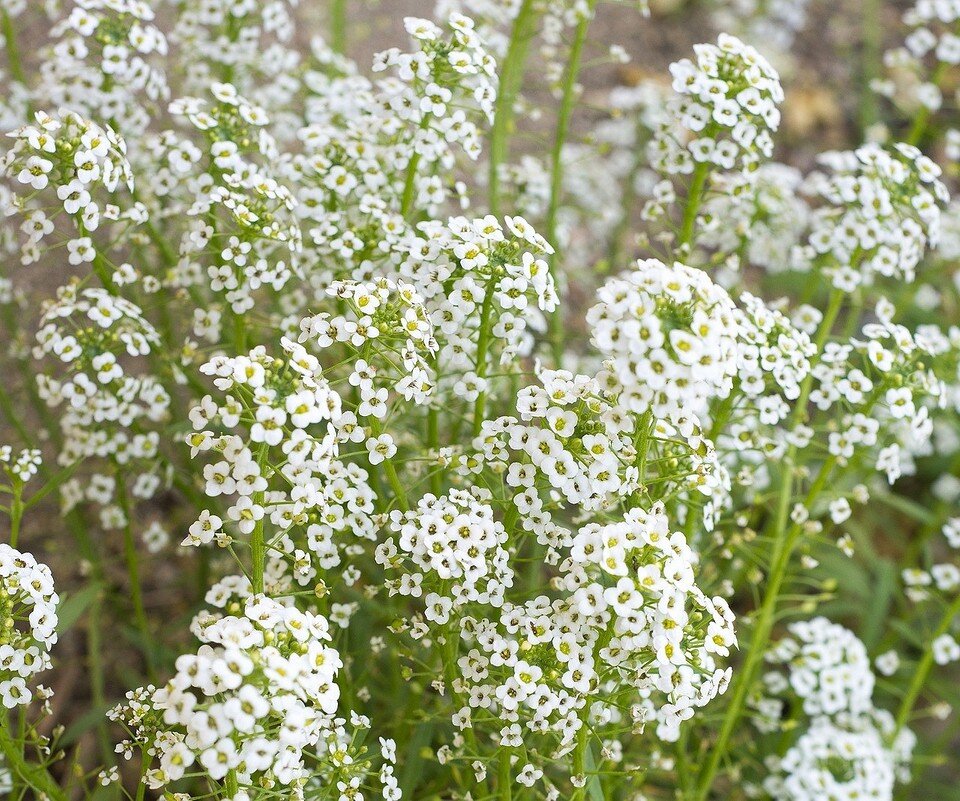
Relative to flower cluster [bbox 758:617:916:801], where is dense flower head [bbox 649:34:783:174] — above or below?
above

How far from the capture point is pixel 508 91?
192 inches

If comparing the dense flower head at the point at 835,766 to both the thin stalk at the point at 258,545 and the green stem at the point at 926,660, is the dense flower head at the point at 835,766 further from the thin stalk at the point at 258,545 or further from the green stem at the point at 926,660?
the thin stalk at the point at 258,545

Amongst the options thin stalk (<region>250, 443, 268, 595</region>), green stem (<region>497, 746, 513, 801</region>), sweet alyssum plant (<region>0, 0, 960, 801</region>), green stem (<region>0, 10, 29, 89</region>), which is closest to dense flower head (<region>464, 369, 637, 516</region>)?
sweet alyssum plant (<region>0, 0, 960, 801</region>)

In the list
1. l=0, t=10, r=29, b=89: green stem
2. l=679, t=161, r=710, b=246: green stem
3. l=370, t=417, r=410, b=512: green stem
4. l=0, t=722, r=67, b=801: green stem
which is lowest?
A: l=0, t=722, r=67, b=801: green stem

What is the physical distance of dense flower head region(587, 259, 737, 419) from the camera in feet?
8.28

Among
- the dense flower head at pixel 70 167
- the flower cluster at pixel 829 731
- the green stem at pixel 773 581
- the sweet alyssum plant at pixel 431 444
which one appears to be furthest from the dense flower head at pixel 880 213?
the dense flower head at pixel 70 167

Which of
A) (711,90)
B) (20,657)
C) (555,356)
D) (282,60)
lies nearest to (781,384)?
(711,90)

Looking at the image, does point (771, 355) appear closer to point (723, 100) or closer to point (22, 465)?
point (723, 100)

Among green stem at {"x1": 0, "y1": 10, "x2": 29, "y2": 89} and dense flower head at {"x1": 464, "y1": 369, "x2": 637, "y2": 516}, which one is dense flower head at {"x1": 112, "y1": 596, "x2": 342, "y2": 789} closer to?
dense flower head at {"x1": 464, "y1": 369, "x2": 637, "y2": 516}

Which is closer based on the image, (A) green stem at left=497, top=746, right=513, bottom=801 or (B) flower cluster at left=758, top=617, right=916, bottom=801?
(A) green stem at left=497, top=746, right=513, bottom=801

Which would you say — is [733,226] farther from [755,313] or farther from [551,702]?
[551,702]

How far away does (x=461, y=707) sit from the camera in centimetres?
322

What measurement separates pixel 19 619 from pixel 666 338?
1.91 m

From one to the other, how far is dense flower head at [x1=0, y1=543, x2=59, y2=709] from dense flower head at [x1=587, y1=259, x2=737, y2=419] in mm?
1665
